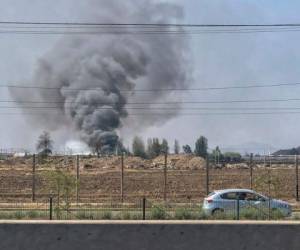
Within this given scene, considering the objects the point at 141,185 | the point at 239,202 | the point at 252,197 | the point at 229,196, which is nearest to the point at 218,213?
→ the point at 239,202

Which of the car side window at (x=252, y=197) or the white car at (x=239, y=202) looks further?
the car side window at (x=252, y=197)

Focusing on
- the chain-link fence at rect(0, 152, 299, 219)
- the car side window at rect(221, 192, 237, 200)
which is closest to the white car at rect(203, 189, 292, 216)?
the car side window at rect(221, 192, 237, 200)

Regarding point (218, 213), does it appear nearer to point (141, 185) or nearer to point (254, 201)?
point (254, 201)

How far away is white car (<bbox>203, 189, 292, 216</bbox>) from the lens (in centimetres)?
2417

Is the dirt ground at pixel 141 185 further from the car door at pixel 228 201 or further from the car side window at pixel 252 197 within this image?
the car door at pixel 228 201

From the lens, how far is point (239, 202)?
24.4 meters

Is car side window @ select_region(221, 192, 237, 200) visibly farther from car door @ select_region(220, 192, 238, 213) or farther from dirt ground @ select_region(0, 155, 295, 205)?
dirt ground @ select_region(0, 155, 295, 205)

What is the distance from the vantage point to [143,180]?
51938 mm

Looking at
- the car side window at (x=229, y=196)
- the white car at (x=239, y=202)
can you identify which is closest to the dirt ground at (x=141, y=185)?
the white car at (x=239, y=202)

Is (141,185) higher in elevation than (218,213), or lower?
higher

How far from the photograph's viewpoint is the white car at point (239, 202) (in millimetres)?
24172

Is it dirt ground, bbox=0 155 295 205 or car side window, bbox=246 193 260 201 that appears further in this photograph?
dirt ground, bbox=0 155 295 205
